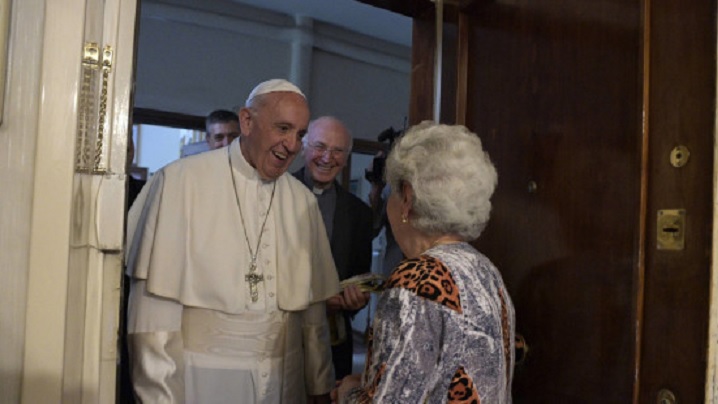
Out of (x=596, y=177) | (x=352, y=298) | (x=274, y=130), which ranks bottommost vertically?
(x=352, y=298)

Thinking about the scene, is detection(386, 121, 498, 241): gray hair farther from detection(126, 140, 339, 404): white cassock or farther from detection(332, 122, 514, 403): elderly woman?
detection(126, 140, 339, 404): white cassock

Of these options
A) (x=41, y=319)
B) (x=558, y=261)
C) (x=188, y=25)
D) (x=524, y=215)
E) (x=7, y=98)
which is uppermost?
(x=188, y=25)

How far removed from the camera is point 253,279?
78.8 inches

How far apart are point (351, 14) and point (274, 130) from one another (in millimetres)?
3792

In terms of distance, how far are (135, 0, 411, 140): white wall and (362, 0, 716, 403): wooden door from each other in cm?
362

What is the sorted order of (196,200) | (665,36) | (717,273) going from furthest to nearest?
1. (196,200)
2. (665,36)
3. (717,273)

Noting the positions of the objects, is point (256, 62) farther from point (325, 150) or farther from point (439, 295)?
point (439, 295)

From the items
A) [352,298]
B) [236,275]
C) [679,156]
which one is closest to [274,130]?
[236,275]

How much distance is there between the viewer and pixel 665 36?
1267mm

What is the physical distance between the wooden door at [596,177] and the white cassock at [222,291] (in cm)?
68

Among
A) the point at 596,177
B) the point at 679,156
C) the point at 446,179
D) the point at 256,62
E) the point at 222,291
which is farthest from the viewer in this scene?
the point at 256,62

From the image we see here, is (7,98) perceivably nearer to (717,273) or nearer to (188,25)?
(717,273)

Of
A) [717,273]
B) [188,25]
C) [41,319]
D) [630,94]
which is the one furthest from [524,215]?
[188,25]

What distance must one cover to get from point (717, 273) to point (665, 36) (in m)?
0.51
